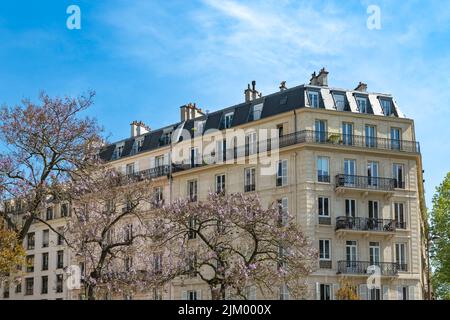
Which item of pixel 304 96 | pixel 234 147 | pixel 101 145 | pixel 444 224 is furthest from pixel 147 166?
pixel 101 145

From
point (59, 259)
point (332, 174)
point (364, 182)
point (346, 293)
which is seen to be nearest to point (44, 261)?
point (59, 259)

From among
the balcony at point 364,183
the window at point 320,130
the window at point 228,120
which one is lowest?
the balcony at point 364,183

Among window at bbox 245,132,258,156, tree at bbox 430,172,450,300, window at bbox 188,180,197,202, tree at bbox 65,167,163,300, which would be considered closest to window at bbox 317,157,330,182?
window at bbox 245,132,258,156

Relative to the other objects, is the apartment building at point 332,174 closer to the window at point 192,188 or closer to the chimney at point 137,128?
the window at point 192,188

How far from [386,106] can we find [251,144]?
11.5 meters

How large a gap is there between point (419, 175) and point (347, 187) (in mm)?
11177

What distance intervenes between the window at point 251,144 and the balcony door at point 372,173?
8848mm

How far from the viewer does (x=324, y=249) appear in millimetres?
51062

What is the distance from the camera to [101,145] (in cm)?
3284

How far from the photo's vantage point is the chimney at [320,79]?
186ft

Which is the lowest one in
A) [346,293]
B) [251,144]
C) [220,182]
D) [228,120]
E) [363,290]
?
[346,293]

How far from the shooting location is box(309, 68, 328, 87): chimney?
2234 inches

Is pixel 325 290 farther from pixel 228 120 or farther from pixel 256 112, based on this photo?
pixel 228 120

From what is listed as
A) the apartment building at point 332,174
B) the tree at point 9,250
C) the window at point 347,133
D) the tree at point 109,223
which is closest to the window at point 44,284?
the apartment building at point 332,174
